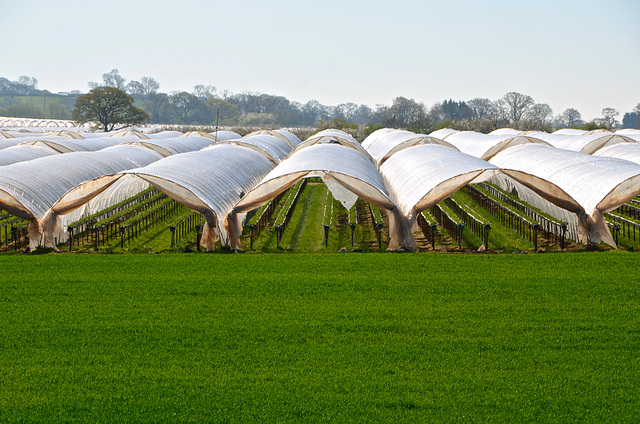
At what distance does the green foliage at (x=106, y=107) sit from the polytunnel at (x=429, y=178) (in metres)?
52.6

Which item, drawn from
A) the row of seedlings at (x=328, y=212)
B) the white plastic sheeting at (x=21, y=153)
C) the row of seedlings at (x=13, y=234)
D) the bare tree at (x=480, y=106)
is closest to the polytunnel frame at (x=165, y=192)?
the row of seedlings at (x=13, y=234)

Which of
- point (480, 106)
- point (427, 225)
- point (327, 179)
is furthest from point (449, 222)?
point (480, 106)

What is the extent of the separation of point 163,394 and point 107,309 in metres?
3.03

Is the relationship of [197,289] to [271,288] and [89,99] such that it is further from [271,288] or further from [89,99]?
[89,99]

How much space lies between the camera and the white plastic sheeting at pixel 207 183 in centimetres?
1423

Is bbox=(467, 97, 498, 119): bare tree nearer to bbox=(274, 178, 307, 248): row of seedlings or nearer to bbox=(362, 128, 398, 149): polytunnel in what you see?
bbox=(362, 128, 398, 149): polytunnel

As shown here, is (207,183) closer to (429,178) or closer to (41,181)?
(41,181)

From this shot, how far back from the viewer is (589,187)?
1529cm

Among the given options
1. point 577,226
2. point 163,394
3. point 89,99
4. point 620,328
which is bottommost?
point 163,394

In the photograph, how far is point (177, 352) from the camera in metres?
7.49

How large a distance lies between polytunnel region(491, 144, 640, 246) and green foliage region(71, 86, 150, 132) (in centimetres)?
5720

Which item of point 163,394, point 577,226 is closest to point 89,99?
point 577,226

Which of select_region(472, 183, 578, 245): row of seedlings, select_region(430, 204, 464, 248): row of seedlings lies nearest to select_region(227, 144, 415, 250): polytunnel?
select_region(430, 204, 464, 248): row of seedlings

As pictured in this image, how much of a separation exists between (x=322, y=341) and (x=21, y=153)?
2236 centimetres
